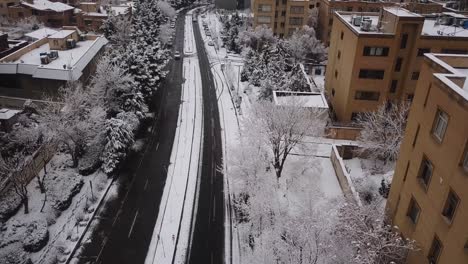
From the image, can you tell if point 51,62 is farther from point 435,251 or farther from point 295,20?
point 295,20

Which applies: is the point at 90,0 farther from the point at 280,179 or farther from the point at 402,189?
the point at 402,189

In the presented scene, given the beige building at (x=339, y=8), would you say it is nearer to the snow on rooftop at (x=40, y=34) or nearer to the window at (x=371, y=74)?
the window at (x=371, y=74)

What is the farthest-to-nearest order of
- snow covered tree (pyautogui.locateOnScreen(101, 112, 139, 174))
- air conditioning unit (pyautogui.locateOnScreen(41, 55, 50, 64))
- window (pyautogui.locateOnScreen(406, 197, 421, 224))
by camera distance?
air conditioning unit (pyautogui.locateOnScreen(41, 55, 50, 64)), snow covered tree (pyautogui.locateOnScreen(101, 112, 139, 174)), window (pyautogui.locateOnScreen(406, 197, 421, 224))

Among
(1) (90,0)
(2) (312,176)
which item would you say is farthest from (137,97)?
(1) (90,0)

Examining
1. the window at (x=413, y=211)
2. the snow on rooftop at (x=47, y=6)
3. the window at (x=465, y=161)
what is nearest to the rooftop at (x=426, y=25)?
the window at (x=413, y=211)

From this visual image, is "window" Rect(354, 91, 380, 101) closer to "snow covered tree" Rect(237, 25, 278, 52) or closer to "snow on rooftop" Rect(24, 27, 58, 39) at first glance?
"snow covered tree" Rect(237, 25, 278, 52)

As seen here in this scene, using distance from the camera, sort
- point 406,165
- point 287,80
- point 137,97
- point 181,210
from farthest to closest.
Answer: point 287,80 → point 137,97 → point 181,210 → point 406,165

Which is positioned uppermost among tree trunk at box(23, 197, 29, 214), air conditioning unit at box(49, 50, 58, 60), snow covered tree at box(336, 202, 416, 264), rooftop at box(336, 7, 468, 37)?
rooftop at box(336, 7, 468, 37)

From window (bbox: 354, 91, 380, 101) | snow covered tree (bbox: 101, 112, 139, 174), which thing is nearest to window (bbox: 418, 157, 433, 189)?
window (bbox: 354, 91, 380, 101)
